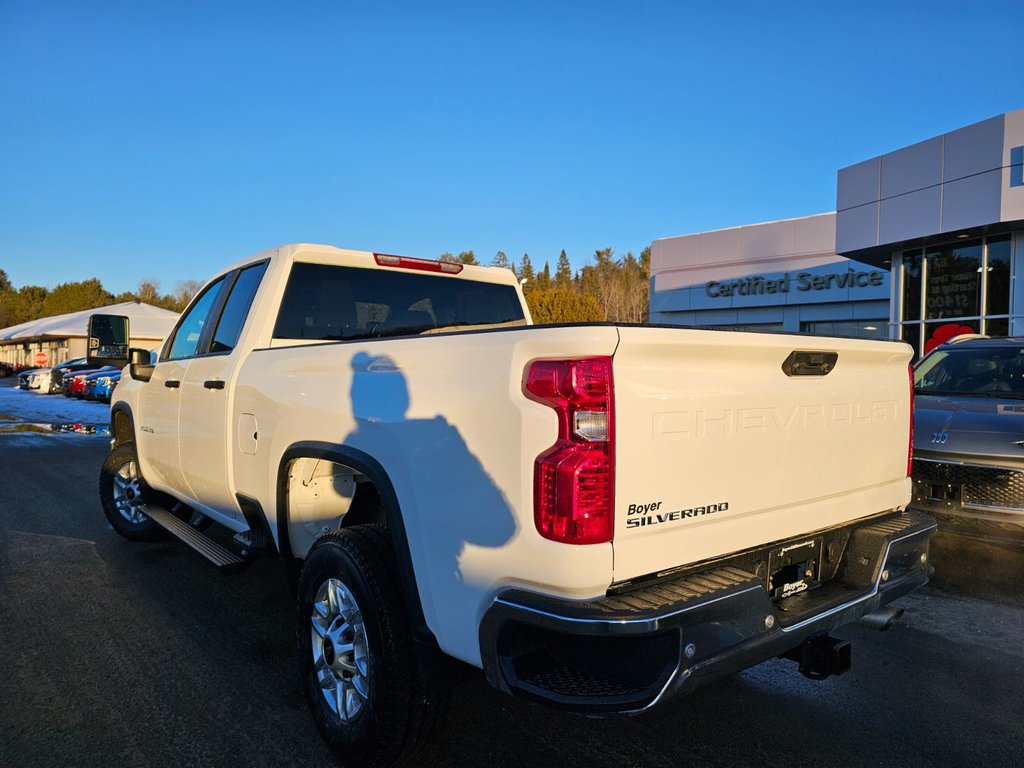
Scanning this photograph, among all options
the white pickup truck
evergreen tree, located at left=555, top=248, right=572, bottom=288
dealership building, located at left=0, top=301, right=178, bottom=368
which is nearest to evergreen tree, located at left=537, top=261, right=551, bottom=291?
evergreen tree, located at left=555, top=248, right=572, bottom=288

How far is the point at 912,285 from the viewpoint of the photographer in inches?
756

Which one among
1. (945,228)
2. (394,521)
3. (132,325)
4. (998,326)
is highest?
(945,228)

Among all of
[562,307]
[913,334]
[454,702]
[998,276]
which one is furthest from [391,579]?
[562,307]

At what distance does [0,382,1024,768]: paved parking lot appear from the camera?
2984 millimetres

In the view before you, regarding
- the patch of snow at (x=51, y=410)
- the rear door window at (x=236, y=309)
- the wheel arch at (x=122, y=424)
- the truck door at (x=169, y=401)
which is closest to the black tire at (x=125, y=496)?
the wheel arch at (x=122, y=424)

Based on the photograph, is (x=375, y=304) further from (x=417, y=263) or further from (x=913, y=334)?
(x=913, y=334)

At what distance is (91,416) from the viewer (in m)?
18.6

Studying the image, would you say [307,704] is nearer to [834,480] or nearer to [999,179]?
[834,480]

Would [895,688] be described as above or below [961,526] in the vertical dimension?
below

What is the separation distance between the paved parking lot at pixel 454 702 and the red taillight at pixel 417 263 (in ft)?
7.50

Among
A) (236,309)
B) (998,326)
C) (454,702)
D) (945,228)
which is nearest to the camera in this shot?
(454,702)

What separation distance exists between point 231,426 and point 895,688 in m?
3.68

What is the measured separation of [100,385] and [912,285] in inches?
947

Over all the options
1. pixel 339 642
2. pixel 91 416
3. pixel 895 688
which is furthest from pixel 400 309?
pixel 91 416
